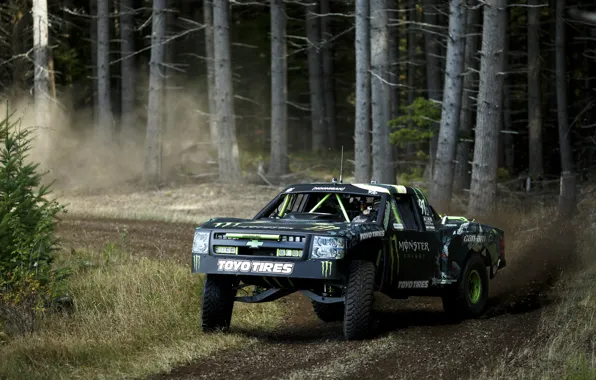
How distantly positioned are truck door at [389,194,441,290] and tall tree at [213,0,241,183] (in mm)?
21367

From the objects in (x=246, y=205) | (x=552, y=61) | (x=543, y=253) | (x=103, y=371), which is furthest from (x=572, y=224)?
(x=552, y=61)

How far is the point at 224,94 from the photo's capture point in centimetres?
3303

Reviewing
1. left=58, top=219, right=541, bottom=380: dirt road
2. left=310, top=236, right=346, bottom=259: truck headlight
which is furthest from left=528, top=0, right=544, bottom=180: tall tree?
left=310, top=236, right=346, bottom=259: truck headlight

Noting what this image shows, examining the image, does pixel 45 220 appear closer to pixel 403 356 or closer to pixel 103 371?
pixel 103 371

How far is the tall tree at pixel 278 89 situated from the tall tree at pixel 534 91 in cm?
886

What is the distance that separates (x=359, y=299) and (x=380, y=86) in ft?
54.0

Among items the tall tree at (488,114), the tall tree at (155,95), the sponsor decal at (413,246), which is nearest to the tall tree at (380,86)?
the tall tree at (488,114)

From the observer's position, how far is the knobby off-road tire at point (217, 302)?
11.0 metres

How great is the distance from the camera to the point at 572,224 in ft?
71.5

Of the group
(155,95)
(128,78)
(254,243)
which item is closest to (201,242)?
(254,243)

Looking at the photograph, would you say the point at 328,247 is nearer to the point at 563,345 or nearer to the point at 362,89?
the point at 563,345

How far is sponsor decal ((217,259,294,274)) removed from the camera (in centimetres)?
1036

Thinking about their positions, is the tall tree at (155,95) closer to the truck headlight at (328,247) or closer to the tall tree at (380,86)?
the tall tree at (380,86)

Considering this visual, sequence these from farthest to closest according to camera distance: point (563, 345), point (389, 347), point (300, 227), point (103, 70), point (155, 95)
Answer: point (103, 70) < point (155, 95) < point (300, 227) < point (389, 347) < point (563, 345)
